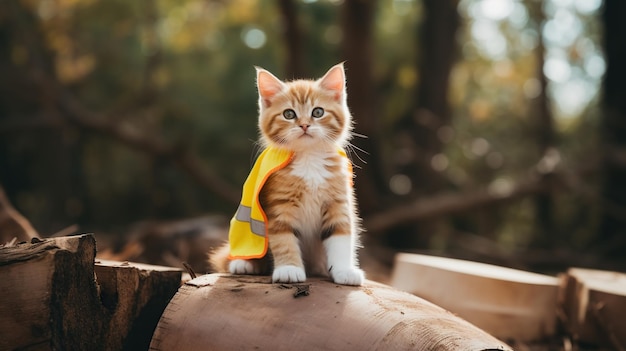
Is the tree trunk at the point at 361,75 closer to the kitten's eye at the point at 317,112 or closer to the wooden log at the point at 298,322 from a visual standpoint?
the kitten's eye at the point at 317,112

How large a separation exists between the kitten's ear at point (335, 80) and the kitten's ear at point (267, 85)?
196mm

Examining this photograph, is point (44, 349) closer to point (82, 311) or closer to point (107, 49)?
point (82, 311)

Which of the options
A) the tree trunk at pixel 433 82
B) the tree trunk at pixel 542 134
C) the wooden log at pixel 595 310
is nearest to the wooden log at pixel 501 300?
the wooden log at pixel 595 310

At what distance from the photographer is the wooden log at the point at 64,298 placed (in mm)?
2064

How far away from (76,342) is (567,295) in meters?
3.04

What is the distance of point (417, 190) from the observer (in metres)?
8.80

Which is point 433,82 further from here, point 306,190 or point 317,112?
point 306,190

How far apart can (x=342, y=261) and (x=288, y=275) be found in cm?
27

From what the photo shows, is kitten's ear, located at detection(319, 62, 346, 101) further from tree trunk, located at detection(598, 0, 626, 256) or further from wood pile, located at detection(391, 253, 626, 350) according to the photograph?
tree trunk, located at detection(598, 0, 626, 256)

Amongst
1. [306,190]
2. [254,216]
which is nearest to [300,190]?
[306,190]

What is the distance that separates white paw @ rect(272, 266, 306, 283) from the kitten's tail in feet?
1.72

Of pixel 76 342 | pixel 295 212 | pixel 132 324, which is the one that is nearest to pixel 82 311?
pixel 76 342

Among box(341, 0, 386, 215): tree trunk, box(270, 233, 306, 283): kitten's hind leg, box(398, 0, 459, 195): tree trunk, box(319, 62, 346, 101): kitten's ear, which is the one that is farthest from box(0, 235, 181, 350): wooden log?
box(398, 0, 459, 195): tree trunk

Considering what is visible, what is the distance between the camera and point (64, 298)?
213cm
